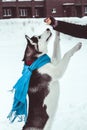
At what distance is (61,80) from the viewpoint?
9891mm

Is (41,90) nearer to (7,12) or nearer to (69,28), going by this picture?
(69,28)

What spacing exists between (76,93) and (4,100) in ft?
4.14

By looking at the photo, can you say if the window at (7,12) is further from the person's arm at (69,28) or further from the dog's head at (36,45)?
the person's arm at (69,28)

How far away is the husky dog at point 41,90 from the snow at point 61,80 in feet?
2.21

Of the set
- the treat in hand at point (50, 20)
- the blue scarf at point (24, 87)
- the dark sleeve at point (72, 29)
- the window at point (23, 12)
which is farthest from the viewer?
the window at point (23, 12)

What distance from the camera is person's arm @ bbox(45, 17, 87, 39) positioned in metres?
4.93

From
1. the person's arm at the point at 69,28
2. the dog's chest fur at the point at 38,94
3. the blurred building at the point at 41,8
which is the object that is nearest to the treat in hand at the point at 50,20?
the person's arm at the point at 69,28

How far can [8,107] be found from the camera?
799 cm

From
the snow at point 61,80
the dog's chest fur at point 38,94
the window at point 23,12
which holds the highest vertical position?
the dog's chest fur at point 38,94

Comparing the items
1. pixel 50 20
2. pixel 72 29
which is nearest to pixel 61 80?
pixel 72 29

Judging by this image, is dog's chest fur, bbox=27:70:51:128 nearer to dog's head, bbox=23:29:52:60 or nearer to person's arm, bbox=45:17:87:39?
dog's head, bbox=23:29:52:60

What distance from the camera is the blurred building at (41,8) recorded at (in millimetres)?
25672

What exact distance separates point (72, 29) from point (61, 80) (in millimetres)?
4900

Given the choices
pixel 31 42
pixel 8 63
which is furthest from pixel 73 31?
pixel 8 63
